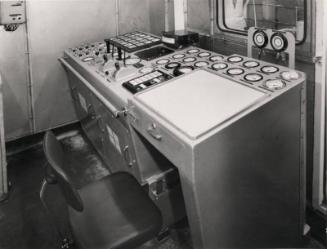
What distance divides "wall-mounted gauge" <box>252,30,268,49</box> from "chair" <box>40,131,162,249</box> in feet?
3.62

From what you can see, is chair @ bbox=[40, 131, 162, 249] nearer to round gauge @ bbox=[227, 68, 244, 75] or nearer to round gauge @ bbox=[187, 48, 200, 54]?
round gauge @ bbox=[227, 68, 244, 75]

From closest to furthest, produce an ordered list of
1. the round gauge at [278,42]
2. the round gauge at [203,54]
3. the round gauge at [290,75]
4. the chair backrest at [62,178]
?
the chair backrest at [62,178] → the round gauge at [290,75] → the round gauge at [278,42] → the round gauge at [203,54]

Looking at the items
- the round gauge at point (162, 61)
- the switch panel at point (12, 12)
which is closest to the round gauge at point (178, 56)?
the round gauge at point (162, 61)

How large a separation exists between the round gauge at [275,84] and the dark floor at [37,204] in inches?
42.9

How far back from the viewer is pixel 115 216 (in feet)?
5.35

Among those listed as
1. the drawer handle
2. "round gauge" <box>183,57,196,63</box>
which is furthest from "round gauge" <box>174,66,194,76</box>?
the drawer handle

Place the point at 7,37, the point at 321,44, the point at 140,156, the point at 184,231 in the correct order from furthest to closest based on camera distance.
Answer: the point at 7,37 < the point at 184,231 < the point at 140,156 < the point at 321,44

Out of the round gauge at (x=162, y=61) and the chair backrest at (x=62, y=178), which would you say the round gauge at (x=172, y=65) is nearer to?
the round gauge at (x=162, y=61)

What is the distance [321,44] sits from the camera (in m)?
1.74

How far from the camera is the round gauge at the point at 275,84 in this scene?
1566 millimetres

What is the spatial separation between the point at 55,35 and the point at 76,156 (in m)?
1.24

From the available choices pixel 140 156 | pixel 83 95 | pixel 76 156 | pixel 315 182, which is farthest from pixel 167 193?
pixel 76 156

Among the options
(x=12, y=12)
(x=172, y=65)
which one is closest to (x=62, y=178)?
(x=172, y=65)

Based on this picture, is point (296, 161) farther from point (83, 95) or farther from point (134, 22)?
point (134, 22)
